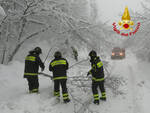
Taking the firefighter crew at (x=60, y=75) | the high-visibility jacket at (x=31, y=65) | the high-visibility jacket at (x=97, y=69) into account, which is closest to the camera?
the firefighter crew at (x=60, y=75)

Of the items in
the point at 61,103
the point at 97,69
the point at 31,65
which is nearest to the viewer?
the point at 61,103

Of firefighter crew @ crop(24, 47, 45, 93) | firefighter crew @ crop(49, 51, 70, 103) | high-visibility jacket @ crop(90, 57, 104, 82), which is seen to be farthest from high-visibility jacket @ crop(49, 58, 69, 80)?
high-visibility jacket @ crop(90, 57, 104, 82)

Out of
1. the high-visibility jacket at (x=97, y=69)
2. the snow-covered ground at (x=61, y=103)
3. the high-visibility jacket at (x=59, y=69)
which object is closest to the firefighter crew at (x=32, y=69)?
the snow-covered ground at (x=61, y=103)

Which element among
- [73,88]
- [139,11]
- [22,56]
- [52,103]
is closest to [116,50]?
[139,11]

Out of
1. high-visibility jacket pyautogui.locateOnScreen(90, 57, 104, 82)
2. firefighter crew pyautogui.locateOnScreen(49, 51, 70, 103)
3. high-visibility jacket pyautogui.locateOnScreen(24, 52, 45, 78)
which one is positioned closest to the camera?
firefighter crew pyautogui.locateOnScreen(49, 51, 70, 103)

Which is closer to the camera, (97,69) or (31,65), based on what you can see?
(31,65)

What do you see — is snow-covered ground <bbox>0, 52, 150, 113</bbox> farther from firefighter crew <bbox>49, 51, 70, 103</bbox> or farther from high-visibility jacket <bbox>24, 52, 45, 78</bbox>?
high-visibility jacket <bbox>24, 52, 45, 78</bbox>

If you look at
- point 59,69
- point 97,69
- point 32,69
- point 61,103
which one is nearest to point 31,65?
point 32,69

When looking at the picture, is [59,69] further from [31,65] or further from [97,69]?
[97,69]

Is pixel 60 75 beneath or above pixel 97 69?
beneath

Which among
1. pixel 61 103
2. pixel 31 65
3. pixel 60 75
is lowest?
pixel 61 103

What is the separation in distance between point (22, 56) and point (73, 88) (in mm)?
5864

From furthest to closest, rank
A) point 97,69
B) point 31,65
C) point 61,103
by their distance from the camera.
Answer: point 97,69
point 31,65
point 61,103

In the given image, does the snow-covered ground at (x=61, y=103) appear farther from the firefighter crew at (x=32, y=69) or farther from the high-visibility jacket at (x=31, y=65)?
the high-visibility jacket at (x=31, y=65)
